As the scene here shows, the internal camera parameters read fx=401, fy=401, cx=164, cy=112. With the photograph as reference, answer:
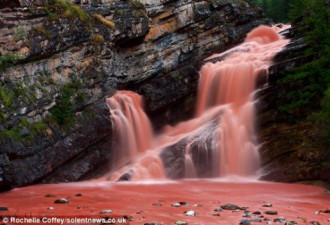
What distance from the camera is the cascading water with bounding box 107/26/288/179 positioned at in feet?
70.7

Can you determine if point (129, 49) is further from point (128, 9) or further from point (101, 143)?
point (101, 143)

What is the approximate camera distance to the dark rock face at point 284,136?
64.3ft

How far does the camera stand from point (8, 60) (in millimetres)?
19719

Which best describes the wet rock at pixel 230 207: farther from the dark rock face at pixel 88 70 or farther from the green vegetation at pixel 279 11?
the green vegetation at pixel 279 11

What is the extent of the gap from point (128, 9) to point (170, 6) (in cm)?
398

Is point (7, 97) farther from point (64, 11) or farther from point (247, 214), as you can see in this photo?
point (247, 214)

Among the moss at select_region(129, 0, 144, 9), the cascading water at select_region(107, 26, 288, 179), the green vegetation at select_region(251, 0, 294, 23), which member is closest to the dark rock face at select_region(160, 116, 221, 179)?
the cascading water at select_region(107, 26, 288, 179)

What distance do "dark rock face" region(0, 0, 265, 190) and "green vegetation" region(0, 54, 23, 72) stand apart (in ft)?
0.49

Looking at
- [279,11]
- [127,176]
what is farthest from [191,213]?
[279,11]

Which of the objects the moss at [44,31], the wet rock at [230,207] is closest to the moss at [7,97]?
the moss at [44,31]

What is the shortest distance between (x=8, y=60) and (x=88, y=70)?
494 centimetres

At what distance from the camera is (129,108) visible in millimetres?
24641

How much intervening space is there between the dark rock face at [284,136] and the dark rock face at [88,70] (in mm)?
5975

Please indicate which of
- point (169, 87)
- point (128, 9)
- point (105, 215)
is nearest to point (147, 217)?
point (105, 215)
